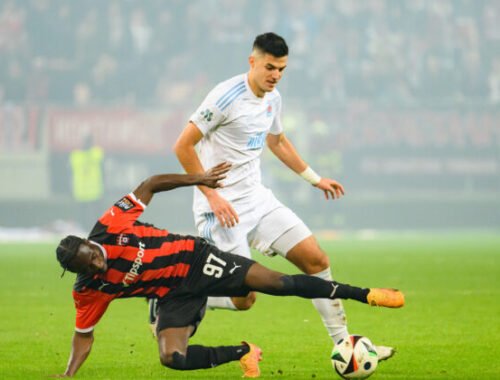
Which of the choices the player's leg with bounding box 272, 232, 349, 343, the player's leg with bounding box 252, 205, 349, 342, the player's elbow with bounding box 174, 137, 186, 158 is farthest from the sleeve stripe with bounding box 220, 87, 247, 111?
the player's leg with bounding box 272, 232, 349, 343

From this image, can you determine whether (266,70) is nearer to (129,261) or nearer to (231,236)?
(231,236)

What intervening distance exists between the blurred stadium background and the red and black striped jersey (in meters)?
22.2

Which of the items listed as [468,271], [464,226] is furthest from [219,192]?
[464,226]

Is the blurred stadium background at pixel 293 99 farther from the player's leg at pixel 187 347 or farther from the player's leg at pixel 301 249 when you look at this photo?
Answer: the player's leg at pixel 187 347

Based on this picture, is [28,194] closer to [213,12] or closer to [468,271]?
[213,12]

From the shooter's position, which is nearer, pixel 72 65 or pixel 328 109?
pixel 328 109

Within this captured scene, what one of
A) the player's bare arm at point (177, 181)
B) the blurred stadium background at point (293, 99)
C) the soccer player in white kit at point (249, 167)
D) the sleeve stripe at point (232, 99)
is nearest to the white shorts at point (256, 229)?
the soccer player in white kit at point (249, 167)

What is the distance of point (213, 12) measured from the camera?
36.0m

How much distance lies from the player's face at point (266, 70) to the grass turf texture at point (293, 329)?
6.01ft

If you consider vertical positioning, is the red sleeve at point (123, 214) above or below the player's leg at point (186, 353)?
above

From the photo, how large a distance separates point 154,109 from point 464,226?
8.96 meters

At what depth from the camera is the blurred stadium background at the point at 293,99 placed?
30.0 metres

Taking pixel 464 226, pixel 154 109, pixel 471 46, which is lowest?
pixel 464 226

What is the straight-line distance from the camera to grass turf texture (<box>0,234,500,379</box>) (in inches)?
283
